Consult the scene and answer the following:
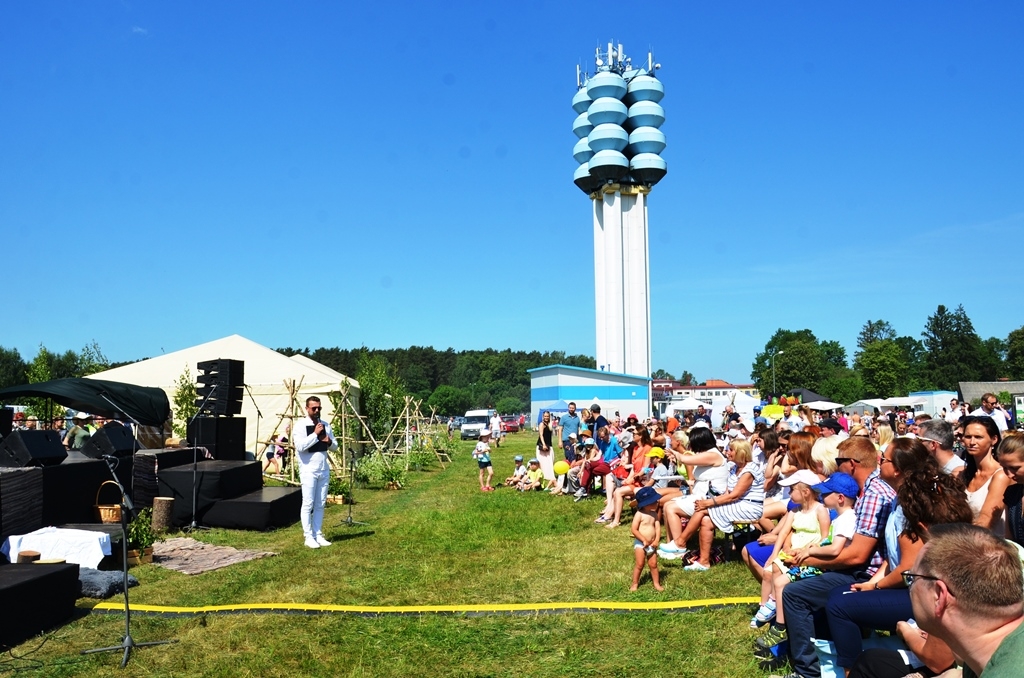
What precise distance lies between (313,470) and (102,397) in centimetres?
474

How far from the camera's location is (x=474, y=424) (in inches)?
1900

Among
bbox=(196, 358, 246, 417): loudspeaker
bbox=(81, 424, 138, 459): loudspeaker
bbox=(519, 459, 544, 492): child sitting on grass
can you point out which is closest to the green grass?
bbox=(81, 424, 138, 459): loudspeaker

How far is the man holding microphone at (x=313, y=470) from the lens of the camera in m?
10.8

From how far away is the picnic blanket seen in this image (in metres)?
9.45

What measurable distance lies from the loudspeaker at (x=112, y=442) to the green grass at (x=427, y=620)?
2.52 metres

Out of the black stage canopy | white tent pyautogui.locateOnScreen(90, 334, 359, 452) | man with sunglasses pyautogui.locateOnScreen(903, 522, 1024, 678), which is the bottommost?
man with sunglasses pyautogui.locateOnScreen(903, 522, 1024, 678)

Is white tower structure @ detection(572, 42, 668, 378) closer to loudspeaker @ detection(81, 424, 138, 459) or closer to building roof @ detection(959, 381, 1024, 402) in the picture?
building roof @ detection(959, 381, 1024, 402)

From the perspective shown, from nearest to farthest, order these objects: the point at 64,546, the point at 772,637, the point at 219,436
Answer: the point at 772,637 < the point at 64,546 < the point at 219,436

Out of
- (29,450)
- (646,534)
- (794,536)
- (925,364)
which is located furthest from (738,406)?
(925,364)

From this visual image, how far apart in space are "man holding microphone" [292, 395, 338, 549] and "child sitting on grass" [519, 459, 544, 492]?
26.5ft

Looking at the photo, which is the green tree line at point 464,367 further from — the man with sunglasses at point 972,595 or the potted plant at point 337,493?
the man with sunglasses at point 972,595

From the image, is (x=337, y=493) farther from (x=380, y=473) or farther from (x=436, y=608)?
(x=436, y=608)

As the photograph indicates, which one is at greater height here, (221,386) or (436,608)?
(221,386)

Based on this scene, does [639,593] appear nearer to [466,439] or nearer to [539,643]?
[539,643]
